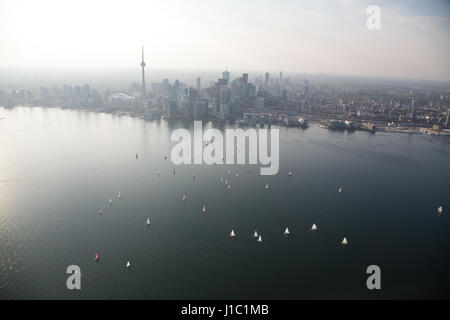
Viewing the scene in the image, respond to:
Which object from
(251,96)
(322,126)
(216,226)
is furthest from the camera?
Result: (251,96)

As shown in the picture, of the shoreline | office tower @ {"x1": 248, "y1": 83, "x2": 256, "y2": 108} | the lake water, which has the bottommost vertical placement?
the lake water

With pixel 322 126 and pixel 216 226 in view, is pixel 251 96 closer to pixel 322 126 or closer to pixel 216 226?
pixel 322 126

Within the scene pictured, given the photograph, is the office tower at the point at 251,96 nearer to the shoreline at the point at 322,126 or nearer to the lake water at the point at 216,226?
the shoreline at the point at 322,126

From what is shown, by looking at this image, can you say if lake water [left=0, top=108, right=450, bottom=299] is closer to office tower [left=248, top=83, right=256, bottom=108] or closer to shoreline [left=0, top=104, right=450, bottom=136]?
shoreline [left=0, top=104, right=450, bottom=136]

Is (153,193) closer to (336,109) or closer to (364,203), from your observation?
(364,203)

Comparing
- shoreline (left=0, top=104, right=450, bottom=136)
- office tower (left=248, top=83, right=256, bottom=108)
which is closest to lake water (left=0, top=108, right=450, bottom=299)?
shoreline (left=0, top=104, right=450, bottom=136)

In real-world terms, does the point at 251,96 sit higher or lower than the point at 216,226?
higher

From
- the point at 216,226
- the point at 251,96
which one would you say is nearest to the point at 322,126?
the point at 251,96

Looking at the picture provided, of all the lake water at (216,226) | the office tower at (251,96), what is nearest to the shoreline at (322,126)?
the office tower at (251,96)
